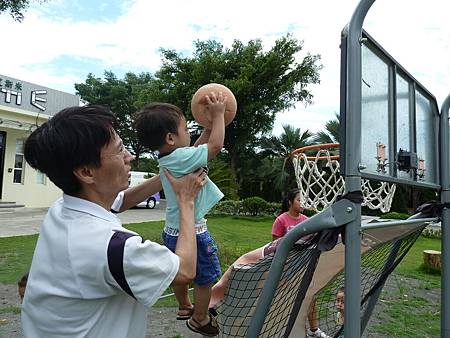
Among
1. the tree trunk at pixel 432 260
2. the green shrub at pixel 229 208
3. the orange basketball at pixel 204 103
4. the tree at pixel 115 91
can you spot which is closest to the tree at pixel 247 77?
the green shrub at pixel 229 208

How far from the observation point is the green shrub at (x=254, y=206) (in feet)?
62.5

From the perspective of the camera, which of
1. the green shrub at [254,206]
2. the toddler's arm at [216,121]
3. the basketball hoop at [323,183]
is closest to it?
the toddler's arm at [216,121]

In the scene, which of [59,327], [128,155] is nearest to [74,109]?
[128,155]

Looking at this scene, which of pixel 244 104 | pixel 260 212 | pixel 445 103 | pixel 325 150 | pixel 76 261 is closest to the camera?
pixel 76 261

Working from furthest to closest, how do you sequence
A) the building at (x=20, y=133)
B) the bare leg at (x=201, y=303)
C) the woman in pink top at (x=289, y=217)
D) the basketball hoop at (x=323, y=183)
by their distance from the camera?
the building at (x=20, y=133), the basketball hoop at (x=323, y=183), the woman in pink top at (x=289, y=217), the bare leg at (x=201, y=303)

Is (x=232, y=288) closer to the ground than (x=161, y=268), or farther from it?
closer to the ground

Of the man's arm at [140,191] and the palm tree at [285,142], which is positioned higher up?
the palm tree at [285,142]

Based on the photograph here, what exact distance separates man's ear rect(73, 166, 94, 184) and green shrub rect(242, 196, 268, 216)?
1785cm

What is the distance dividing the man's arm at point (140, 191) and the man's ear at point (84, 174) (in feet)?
3.27

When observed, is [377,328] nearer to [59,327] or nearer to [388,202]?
[388,202]

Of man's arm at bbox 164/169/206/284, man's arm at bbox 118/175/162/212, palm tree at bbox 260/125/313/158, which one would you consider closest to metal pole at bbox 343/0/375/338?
man's arm at bbox 164/169/206/284

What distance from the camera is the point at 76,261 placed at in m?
1.17

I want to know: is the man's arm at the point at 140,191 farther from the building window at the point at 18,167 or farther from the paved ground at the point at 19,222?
the building window at the point at 18,167

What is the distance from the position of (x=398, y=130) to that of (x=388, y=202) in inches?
197
